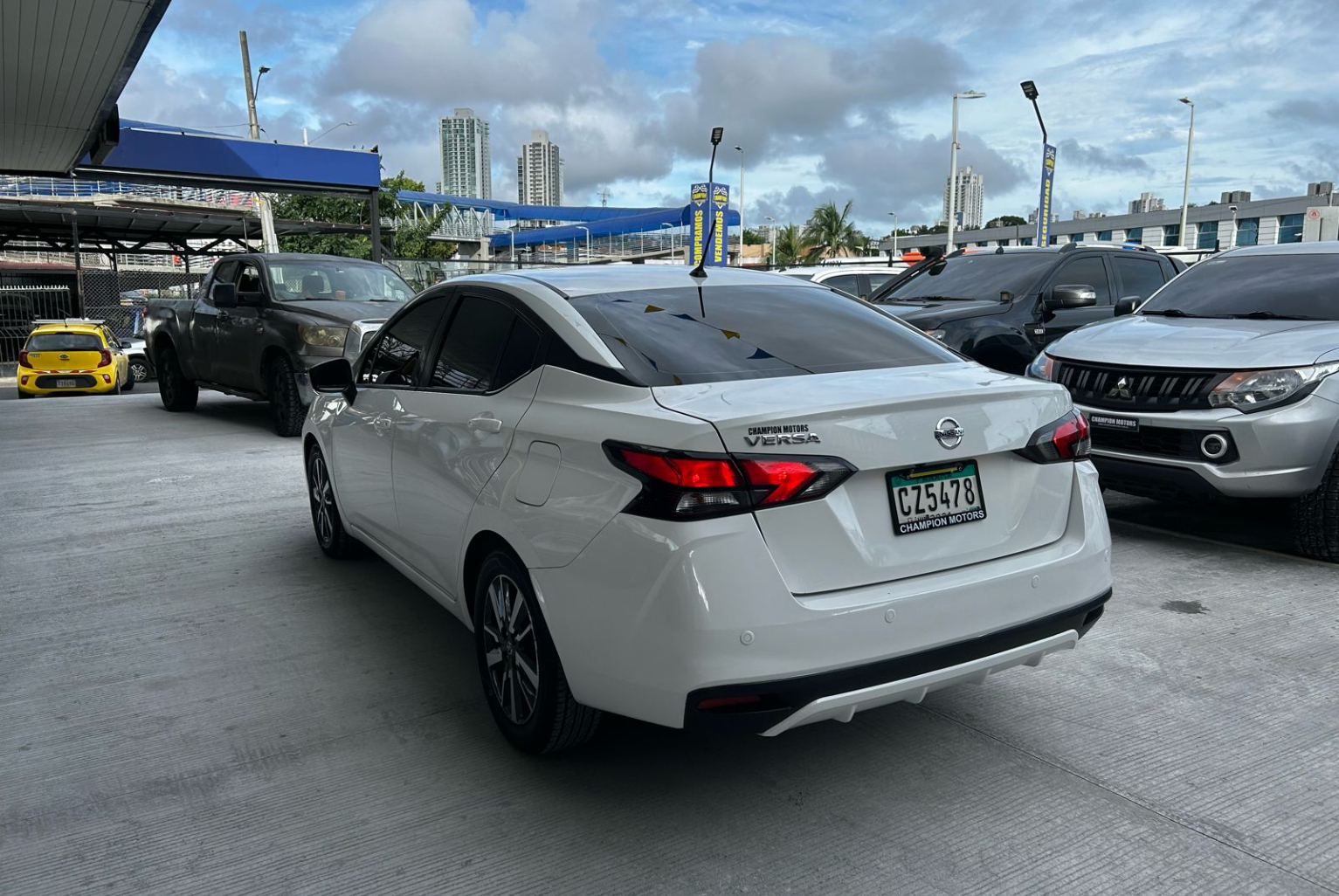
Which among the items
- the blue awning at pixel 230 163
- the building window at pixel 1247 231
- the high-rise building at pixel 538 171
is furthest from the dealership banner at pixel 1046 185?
the high-rise building at pixel 538 171

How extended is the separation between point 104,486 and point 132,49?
6.60m

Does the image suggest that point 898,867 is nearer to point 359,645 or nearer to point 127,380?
point 359,645

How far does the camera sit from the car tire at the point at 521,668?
3066mm

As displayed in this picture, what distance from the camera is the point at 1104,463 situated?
5719 mm

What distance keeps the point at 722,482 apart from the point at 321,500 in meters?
3.68

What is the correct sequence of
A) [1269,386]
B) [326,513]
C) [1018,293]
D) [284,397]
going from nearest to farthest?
[1269,386] → [326,513] → [1018,293] → [284,397]

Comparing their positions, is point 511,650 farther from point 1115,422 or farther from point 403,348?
point 1115,422

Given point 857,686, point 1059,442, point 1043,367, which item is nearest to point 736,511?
point 857,686

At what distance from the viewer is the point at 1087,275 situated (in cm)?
923

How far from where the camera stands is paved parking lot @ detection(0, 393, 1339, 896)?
2711mm

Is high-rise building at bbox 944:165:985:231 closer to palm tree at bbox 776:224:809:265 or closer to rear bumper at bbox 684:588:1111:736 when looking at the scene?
palm tree at bbox 776:224:809:265

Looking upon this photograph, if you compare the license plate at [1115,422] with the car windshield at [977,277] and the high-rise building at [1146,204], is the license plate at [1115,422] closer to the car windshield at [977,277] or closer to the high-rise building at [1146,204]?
the car windshield at [977,277]

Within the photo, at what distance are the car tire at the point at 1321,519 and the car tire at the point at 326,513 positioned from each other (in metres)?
5.01

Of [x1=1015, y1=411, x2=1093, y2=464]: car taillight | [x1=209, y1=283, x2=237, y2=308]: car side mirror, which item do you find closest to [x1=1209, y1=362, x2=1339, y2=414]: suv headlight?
[x1=1015, y1=411, x2=1093, y2=464]: car taillight
